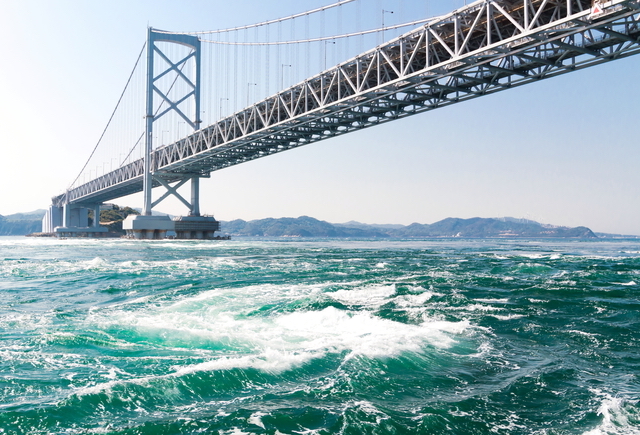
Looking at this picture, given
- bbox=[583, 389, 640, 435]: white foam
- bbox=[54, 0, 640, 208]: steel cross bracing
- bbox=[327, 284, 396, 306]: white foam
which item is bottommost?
bbox=[583, 389, 640, 435]: white foam

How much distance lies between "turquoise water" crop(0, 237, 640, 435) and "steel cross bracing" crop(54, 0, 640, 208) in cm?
1029

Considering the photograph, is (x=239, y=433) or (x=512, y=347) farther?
(x=512, y=347)

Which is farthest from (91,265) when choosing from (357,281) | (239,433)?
(239,433)

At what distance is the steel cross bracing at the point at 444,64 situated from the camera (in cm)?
1719

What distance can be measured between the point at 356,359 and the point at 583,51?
1745cm

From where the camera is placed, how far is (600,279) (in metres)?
14.6

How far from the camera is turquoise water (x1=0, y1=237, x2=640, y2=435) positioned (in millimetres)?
4195

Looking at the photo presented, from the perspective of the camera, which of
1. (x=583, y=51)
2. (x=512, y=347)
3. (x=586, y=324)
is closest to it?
(x=512, y=347)

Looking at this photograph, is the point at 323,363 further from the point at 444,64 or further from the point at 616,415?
the point at 444,64

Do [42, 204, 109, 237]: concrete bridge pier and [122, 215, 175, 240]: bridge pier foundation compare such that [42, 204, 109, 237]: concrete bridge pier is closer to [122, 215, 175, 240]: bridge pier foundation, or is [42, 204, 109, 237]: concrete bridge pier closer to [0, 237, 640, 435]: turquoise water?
[122, 215, 175, 240]: bridge pier foundation

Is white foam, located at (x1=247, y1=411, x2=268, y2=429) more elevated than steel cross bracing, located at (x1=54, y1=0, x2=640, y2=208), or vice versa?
steel cross bracing, located at (x1=54, y1=0, x2=640, y2=208)

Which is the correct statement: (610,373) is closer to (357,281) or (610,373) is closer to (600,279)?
(357,281)

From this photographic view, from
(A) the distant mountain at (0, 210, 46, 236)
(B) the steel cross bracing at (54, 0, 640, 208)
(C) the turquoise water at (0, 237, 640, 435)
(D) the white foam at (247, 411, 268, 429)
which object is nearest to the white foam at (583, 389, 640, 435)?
(C) the turquoise water at (0, 237, 640, 435)

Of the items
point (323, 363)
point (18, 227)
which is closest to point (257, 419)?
point (323, 363)
